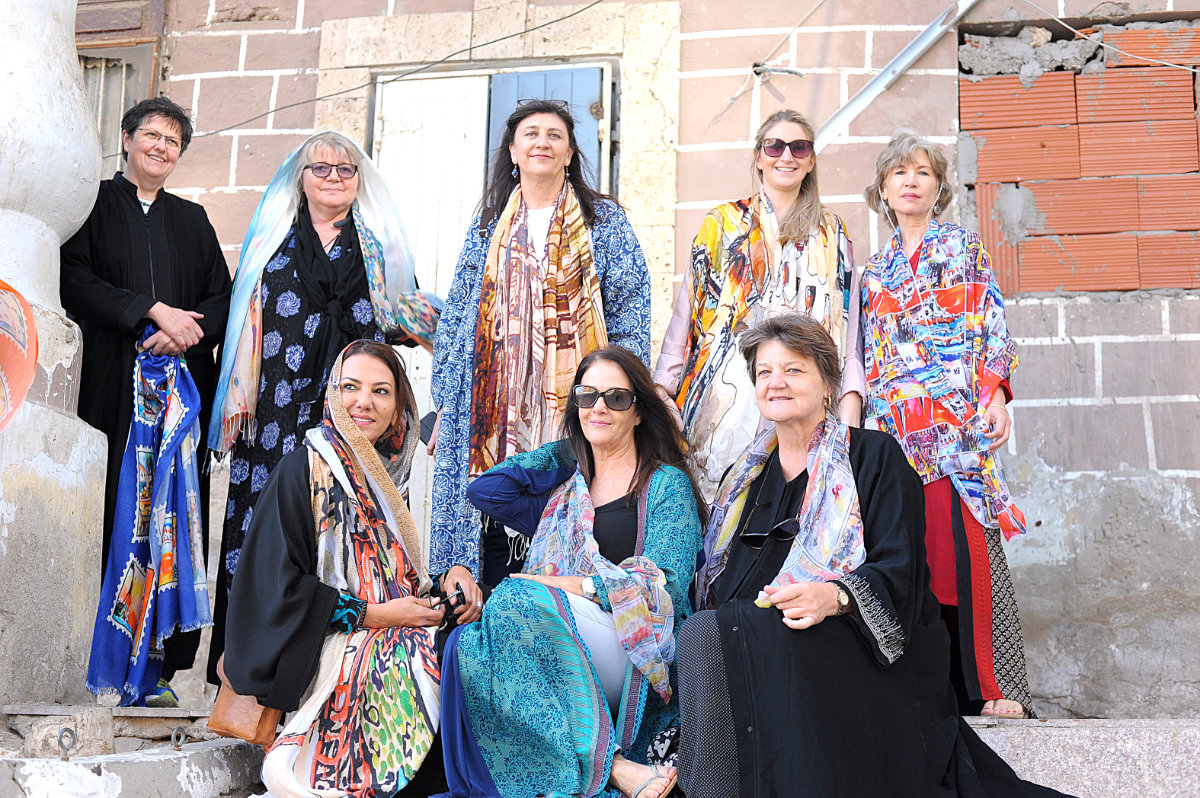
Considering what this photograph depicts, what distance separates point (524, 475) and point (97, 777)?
1.40 m

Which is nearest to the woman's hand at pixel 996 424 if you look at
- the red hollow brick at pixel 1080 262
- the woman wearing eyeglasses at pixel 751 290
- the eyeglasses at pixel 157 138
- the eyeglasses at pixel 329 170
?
the woman wearing eyeglasses at pixel 751 290

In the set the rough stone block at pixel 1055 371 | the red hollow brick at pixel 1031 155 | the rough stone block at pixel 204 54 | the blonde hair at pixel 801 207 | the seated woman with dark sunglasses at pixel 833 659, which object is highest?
the rough stone block at pixel 204 54

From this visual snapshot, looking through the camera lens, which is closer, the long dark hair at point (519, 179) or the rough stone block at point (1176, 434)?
the long dark hair at point (519, 179)

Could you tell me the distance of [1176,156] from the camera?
224 inches

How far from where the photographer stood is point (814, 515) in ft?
10.8

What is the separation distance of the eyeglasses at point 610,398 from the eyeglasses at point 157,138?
188 centimetres

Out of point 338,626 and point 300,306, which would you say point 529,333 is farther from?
point 338,626

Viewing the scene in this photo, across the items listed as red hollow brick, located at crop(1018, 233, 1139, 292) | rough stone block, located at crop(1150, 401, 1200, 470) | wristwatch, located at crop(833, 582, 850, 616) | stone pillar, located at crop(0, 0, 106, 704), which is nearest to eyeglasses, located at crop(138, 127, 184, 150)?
Answer: stone pillar, located at crop(0, 0, 106, 704)

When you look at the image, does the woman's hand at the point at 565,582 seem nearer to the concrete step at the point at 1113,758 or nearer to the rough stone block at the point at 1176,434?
the concrete step at the point at 1113,758

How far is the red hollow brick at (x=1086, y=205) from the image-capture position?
5.67 m

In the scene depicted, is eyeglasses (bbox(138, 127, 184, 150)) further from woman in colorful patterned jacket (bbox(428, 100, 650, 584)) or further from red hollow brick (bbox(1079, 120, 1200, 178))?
red hollow brick (bbox(1079, 120, 1200, 178))

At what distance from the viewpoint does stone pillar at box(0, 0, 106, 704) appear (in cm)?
385

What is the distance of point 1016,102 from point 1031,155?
0.25 metres

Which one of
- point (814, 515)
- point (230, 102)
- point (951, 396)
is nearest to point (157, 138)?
point (230, 102)
